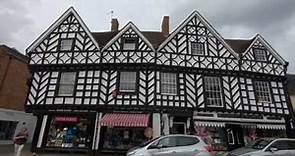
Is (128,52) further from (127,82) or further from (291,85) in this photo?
(291,85)

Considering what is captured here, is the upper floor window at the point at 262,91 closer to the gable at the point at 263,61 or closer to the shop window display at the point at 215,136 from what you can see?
the gable at the point at 263,61

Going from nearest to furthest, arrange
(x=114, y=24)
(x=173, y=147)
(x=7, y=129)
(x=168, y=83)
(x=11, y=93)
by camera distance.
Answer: (x=173, y=147) → (x=168, y=83) → (x=7, y=129) → (x=11, y=93) → (x=114, y=24)

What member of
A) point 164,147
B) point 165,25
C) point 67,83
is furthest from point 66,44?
point 164,147

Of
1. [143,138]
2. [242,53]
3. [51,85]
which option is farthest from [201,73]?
[51,85]

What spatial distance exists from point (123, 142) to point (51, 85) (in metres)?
6.45

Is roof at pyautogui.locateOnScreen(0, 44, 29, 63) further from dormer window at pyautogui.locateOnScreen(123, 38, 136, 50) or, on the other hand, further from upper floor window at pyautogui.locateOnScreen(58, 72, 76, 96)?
dormer window at pyautogui.locateOnScreen(123, 38, 136, 50)

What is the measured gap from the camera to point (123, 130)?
707 inches

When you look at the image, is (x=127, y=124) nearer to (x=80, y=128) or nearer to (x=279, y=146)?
(x=80, y=128)

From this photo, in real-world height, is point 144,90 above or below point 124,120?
above

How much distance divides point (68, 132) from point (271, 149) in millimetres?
12660

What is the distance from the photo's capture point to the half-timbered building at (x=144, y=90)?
1759 centimetres

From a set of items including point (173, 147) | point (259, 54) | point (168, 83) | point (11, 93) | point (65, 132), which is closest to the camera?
point (173, 147)

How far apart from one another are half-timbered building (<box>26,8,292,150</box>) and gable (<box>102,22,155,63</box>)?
0.23ft

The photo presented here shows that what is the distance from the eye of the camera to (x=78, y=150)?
56.4ft
